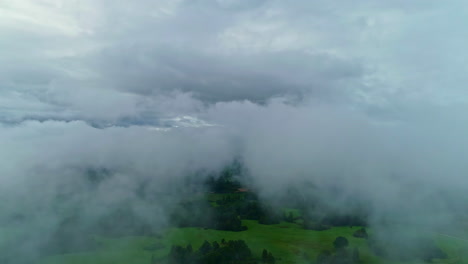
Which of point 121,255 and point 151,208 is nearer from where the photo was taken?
point 121,255

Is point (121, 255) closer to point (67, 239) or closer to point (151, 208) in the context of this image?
point (67, 239)

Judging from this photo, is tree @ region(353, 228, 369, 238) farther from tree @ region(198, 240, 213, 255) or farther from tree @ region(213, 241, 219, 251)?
tree @ region(198, 240, 213, 255)

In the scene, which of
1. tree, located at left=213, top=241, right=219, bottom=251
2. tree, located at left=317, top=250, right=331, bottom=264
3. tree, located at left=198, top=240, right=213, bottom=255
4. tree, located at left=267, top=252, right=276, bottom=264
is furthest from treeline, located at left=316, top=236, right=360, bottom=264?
tree, located at left=198, top=240, right=213, bottom=255

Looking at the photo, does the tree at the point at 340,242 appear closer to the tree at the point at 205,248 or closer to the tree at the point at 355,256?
the tree at the point at 355,256

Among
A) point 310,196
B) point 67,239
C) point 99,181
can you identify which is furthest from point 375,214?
point 99,181

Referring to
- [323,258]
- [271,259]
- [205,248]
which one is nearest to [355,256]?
[323,258]

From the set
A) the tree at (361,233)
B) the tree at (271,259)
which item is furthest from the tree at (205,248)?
the tree at (361,233)
